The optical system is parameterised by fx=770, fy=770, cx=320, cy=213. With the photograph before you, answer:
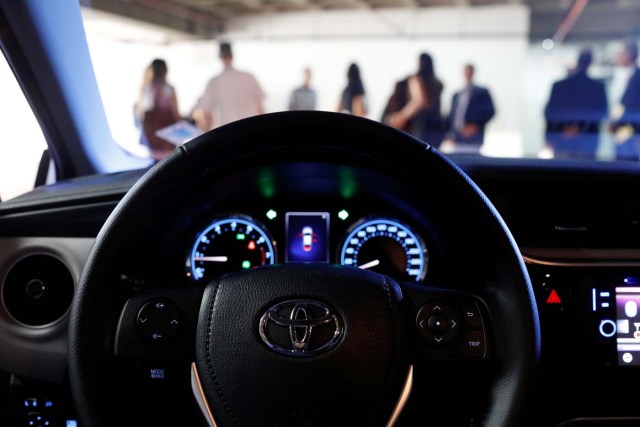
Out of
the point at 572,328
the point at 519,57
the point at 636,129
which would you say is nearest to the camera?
the point at 572,328

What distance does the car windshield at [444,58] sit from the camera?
26.3ft

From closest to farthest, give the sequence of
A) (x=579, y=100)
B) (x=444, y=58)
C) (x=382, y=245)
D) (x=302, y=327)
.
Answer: (x=302, y=327) < (x=382, y=245) < (x=579, y=100) < (x=444, y=58)

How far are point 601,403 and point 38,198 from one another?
4.81 ft

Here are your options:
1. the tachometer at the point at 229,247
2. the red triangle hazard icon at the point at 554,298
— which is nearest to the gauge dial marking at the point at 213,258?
the tachometer at the point at 229,247

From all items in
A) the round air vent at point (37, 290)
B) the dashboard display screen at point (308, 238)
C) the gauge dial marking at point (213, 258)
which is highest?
the dashboard display screen at point (308, 238)

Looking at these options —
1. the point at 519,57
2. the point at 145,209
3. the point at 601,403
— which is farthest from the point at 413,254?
the point at 519,57

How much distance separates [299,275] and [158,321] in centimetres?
27

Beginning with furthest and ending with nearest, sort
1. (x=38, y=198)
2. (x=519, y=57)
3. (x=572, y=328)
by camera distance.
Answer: (x=519, y=57) < (x=38, y=198) < (x=572, y=328)

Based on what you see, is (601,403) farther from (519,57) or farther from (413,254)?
(519,57)

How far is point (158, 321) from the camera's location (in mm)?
1410

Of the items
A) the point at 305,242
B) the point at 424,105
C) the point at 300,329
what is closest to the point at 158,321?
the point at 300,329

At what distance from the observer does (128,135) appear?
2.72 m

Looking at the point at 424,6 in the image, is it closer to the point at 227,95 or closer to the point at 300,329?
the point at 227,95

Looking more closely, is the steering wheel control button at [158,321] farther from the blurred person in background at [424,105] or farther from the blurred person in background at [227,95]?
the blurred person in background at [424,105]
